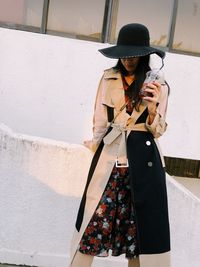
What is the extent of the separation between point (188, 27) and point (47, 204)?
3.48 metres

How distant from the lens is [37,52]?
200 inches

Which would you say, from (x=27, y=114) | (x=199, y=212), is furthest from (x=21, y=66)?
(x=199, y=212)

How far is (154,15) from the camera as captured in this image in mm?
5738

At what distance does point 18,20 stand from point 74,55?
996 mm

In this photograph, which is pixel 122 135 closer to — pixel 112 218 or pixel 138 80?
pixel 138 80

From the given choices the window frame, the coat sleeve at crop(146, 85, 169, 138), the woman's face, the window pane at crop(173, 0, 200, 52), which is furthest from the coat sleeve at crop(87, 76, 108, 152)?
the window pane at crop(173, 0, 200, 52)

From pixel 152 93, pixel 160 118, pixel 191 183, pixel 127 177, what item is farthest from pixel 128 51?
pixel 191 183

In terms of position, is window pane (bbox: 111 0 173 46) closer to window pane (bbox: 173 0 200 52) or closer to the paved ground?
window pane (bbox: 173 0 200 52)

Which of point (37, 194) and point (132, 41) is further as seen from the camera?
point (37, 194)

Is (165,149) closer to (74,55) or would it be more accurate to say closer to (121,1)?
(74,55)

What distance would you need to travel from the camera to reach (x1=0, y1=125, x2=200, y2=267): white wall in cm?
346

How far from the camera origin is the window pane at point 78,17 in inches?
220

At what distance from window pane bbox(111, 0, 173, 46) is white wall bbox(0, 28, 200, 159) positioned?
77 cm

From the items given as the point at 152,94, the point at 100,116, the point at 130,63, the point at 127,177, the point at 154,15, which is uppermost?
the point at 154,15
